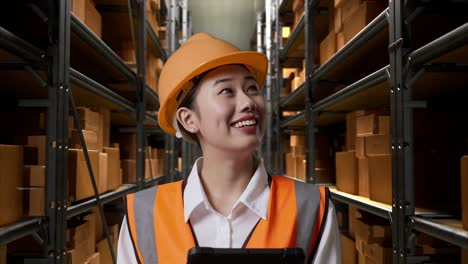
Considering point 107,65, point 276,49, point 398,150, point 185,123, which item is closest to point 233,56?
point 185,123

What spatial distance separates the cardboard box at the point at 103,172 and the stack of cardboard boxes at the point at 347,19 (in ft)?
5.94

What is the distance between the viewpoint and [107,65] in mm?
3779

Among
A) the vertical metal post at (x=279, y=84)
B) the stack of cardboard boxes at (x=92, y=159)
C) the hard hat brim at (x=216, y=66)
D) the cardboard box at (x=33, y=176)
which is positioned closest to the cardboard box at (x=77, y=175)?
the stack of cardboard boxes at (x=92, y=159)

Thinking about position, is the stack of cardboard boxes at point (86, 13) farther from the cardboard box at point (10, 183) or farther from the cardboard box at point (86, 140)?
the cardboard box at point (10, 183)

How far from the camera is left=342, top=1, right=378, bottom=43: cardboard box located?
2.79 metres

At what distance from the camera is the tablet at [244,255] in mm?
1196

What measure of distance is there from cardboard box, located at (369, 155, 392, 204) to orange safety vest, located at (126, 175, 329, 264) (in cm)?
122

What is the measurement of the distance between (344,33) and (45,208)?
2237mm

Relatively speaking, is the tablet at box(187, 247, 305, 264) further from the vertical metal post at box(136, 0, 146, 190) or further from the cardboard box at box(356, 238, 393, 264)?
the vertical metal post at box(136, 0, 146, 190)

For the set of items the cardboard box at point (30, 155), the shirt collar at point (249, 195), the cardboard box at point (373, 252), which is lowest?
the cardboard box at point (373, 252)

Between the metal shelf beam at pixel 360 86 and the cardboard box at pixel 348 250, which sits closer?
the metal shelf beam at pixel 360 86

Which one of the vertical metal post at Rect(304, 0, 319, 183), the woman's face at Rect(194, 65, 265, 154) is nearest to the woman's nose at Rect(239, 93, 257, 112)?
the woman's face at Rect(194, 65, 265, 154)

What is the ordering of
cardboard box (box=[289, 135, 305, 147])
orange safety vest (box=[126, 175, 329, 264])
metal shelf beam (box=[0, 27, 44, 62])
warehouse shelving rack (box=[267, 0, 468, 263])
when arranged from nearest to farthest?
orange safety vest (box=[126, 175, 329, 264]) → metal shelf beam (box=[0, 27, 44, 62]) → warehouse shelving rack (box=[267, 0, 468, 263]) → cardboard box (box=[289, 135, 305, 147])

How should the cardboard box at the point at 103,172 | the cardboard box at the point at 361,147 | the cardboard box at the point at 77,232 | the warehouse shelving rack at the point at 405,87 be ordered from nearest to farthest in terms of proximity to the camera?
the warehouse shelving rack at the point at 405,87 → the cardboard box at the point at 77,232 → the cardboard box at the point at 361,147 → the cardboard box at the point at 103,172
